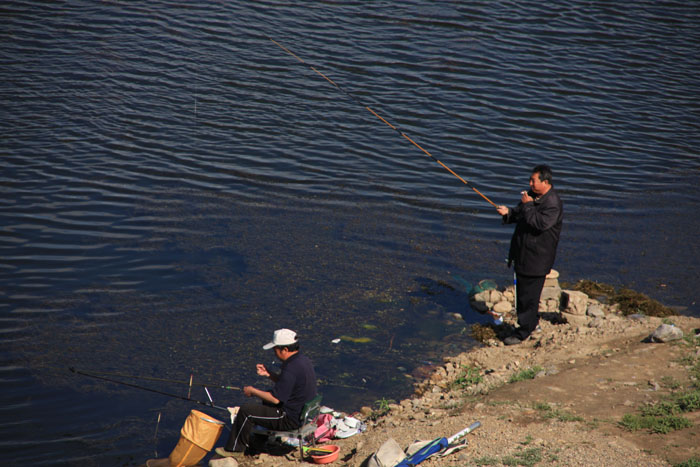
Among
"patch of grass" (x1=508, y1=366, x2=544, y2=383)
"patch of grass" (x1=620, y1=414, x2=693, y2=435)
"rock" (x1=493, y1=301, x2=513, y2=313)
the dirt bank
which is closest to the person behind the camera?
the dirt bank

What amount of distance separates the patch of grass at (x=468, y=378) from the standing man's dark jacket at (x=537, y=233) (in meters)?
1.34

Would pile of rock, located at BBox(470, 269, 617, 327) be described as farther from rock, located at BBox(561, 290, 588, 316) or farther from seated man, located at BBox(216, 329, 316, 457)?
seated man, located at BBox(216, 329, 316, 457)

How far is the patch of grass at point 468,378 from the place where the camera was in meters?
7.75

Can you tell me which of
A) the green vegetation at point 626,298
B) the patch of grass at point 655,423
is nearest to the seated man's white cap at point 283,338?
the patch of grass at point 655,423

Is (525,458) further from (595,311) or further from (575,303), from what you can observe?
(595,311)

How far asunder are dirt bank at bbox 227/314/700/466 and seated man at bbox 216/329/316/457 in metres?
0.32

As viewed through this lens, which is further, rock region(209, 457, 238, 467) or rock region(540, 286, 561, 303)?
rock region(540, 286, 561, 303)

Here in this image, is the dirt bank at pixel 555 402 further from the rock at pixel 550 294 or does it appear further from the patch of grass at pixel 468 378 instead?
the rock at pixel 550 294

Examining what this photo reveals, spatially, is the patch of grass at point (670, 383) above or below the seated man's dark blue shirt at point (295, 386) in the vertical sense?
above

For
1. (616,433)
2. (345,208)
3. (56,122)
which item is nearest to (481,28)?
(345,208)

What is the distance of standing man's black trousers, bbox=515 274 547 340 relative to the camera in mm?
8383

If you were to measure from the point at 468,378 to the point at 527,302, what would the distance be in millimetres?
1330

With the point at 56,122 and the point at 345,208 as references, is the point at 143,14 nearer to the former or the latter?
the point at 56,122

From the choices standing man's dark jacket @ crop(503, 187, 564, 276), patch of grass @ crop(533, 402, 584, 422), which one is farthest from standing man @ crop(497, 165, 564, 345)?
patch of grass @ crop(533, 402, 584, 422)
